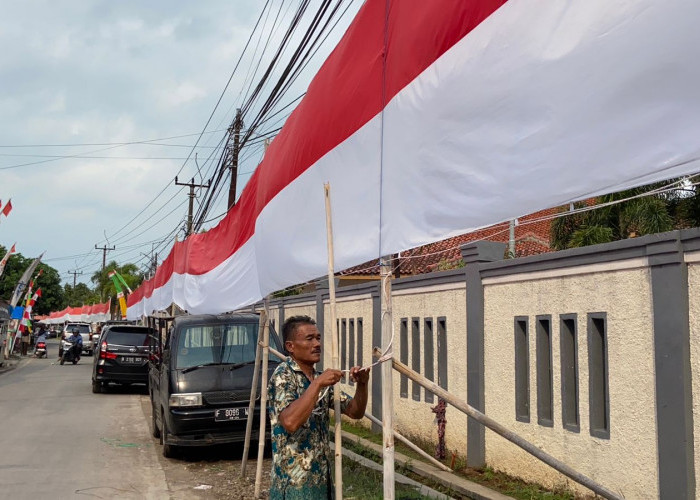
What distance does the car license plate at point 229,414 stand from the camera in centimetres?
980

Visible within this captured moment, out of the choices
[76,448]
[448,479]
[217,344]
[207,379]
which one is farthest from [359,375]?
[76,448]

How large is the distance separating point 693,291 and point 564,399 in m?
2.04

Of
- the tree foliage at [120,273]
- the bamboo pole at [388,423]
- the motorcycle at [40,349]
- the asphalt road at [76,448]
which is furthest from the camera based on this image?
the tree foliage at [120,273]

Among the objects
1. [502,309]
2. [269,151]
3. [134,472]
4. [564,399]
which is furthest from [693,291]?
[134,472]

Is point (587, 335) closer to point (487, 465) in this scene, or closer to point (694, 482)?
point (694, 482)

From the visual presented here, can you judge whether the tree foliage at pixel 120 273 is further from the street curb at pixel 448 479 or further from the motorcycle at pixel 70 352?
the street curb at pixel 448 479

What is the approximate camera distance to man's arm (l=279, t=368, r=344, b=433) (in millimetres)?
3463

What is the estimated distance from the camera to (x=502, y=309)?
8203 millimetres

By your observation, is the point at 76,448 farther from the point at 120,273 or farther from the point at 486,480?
the point at 120,273

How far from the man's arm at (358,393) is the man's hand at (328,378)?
0.13 meters

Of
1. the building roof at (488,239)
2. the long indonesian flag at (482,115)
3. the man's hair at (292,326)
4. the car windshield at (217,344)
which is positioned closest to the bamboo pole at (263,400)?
the long indonesian flag at (482,115)

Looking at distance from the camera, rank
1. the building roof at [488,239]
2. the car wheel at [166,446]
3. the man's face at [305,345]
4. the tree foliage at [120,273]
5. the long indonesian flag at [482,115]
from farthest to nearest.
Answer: the tree foliage at [120,273]
the building roof at [488,239]
the car wheel at [166,446]
the man's face at [305,345]
the long indonesian flag at [482,115]

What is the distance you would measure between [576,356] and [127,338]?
52.3ft

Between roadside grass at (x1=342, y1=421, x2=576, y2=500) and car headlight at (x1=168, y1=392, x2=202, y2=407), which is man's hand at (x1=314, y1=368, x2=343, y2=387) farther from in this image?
car headlight at (x1=168, y1=392, x2=202, y2=407)
